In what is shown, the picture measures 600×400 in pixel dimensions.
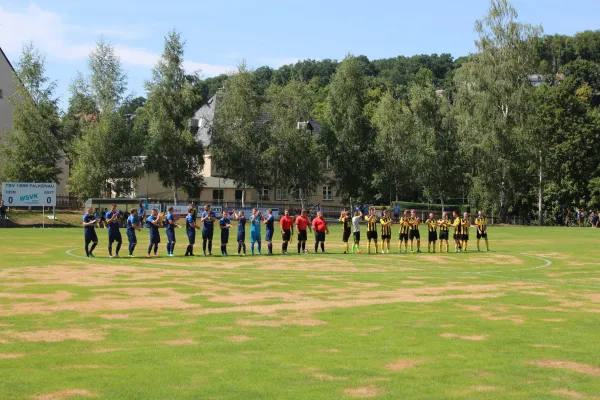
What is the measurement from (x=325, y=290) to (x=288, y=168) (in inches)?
2245

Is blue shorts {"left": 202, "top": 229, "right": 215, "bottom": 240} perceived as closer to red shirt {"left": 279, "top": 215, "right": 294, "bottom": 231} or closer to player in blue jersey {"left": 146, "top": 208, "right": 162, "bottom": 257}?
player in blue jersey {"left": 146, "top": 208, "right": 162, "bottom": 257}

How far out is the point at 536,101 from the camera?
257 ft

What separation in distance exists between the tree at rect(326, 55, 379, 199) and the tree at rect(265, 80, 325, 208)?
2.26 meters

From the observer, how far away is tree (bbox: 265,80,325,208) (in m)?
74.8

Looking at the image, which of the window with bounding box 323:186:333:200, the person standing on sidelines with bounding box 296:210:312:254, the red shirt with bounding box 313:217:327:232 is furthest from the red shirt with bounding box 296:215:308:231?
the window with bounding box 323:186:333:200

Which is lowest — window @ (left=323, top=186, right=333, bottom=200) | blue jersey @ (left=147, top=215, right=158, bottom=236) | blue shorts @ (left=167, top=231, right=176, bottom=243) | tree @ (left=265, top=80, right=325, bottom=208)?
blue shorts @ (left=167, top=231, right=176, bottom=243)

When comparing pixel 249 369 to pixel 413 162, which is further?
pixel 413 162

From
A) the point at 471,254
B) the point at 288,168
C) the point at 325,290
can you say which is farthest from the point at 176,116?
the point at 325,290

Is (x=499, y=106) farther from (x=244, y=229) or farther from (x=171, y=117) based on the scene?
(x=244, y=229)

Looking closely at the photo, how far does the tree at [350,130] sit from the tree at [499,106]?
10.1 m

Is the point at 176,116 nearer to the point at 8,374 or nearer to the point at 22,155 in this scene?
the point at 22,155

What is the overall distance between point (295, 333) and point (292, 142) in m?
62.5

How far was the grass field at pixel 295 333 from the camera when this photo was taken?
918cm

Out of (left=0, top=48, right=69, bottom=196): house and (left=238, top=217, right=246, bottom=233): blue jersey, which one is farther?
(left=0, top=48, right=69, bottom=196): house
